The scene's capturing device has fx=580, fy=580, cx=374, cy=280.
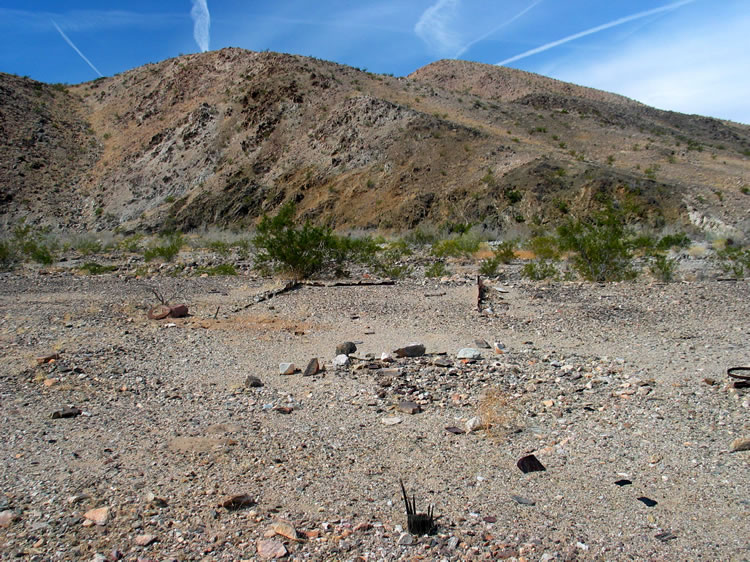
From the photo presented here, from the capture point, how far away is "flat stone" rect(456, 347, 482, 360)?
6473 millimetres

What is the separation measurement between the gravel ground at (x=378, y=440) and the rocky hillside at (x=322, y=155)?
22.7 meters

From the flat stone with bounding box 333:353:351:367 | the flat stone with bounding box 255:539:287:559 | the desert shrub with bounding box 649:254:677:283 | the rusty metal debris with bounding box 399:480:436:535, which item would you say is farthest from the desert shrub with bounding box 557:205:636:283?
the flat stone with bounding box 255:539:287:559

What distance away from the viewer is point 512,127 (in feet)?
145

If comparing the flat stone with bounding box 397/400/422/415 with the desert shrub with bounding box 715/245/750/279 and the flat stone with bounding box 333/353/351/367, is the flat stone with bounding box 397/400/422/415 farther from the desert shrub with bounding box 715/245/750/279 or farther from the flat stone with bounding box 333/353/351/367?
the desert shrub with bounding box 715/245/750/279

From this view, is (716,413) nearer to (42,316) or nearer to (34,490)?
(34,490)

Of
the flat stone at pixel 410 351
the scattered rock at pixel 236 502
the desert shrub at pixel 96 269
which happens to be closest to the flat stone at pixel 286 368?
the flat stone at pixel 410 351

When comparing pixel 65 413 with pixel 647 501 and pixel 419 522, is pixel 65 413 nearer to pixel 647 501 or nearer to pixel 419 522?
pixel 419 522

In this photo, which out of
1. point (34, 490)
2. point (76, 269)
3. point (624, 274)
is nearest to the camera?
point (34, 490)

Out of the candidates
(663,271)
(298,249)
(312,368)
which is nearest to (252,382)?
(312,368)

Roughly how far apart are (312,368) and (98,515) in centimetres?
310

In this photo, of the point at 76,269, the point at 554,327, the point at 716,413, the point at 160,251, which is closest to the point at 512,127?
the point at 160,251

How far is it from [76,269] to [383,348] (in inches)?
648

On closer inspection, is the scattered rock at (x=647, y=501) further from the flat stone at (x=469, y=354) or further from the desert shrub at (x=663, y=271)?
the desert shrub at (x=663, y=271)

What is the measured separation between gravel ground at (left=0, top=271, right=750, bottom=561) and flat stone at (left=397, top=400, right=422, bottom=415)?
28 mm
